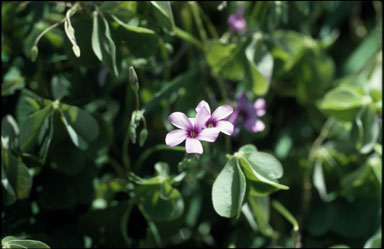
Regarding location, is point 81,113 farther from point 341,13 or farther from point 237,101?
point 341,13

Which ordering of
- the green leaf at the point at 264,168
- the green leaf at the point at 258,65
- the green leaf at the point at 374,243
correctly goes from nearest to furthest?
the green leaf at the point at 264,168, the green leaf at the point at 374,243, the green leaf at the point at 258,65

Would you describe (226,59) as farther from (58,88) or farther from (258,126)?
(58,88)

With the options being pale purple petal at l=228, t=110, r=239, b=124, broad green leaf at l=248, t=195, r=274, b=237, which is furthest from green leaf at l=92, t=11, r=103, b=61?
broad green leaf at l=248, t=195, r=274, b=237

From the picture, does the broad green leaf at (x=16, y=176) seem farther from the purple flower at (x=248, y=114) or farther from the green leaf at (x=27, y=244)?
the purple flower at (x=248, y=114)

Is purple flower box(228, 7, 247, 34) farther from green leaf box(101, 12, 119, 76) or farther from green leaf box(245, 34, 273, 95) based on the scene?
green leaf box(101, 12, 119, 76)

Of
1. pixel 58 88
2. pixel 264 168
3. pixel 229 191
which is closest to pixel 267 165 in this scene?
pixel 264 168

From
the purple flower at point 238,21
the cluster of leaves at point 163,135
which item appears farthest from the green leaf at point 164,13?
the purple flower at point 238,21
